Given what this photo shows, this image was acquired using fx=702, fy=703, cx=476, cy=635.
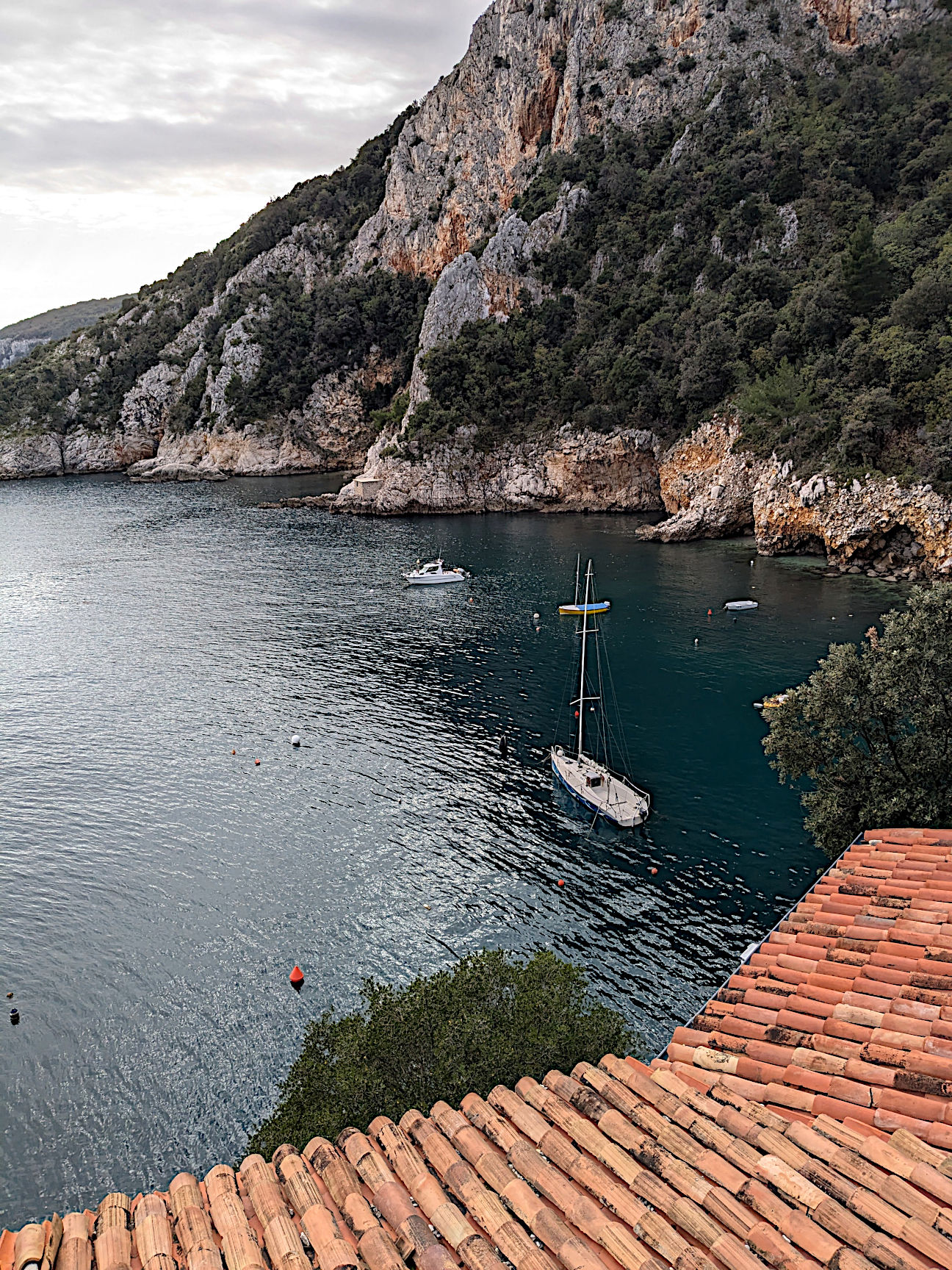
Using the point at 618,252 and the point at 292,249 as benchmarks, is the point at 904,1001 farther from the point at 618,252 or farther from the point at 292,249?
the point at 292,249

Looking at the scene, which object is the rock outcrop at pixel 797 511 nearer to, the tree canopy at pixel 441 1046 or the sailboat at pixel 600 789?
the sailboat at pixel 600 789

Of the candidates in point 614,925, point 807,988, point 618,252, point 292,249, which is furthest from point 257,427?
point 807,988

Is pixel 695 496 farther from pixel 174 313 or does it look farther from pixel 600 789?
pixel 174 313

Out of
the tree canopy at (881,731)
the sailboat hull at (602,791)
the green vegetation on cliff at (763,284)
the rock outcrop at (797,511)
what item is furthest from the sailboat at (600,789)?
the green vegetation on cliff at (763,284)

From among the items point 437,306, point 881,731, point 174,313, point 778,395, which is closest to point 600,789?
point 881,731

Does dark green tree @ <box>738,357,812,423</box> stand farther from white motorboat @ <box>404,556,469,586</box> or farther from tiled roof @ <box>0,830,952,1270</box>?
tiled roof @ <box>0,830,952,1270</box>

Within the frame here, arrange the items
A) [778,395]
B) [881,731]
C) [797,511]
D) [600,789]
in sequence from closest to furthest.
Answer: [881,731] → [600,789] → [797,511] → [778,395]
